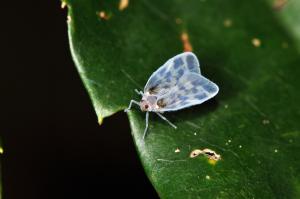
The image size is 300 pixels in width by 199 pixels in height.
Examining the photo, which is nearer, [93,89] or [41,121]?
[93,89]

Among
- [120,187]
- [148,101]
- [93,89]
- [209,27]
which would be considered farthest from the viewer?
Answer: [120,187]

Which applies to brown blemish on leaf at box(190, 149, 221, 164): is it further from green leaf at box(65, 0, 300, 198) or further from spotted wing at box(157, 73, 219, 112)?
spotted wing at box(157, 73, 219, 112)

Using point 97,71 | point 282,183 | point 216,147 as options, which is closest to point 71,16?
point 97,71

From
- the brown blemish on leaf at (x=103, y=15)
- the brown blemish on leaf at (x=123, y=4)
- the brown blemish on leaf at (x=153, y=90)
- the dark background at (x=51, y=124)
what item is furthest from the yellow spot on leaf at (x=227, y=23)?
the dark background at (x=51, y=124)

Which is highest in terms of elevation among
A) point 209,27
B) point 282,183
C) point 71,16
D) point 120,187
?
point 71,16

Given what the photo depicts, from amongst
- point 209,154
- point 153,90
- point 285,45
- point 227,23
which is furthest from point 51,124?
point 285,45

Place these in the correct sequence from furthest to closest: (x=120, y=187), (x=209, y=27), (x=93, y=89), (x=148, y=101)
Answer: (x=120, y=187), (x=209, y=27), (x=148, y=101), (x=93, y=89)

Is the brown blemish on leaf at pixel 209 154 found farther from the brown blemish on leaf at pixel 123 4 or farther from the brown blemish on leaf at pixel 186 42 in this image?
the brown blemish on leaf at pixel 123 4

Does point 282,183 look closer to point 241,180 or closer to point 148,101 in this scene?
point 241,180
